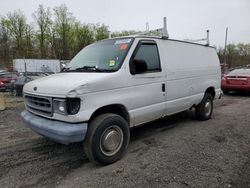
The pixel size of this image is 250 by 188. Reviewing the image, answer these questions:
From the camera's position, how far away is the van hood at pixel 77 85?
11.3ft

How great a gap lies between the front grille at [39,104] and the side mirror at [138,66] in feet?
4.92

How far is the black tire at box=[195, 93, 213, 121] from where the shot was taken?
659 cm

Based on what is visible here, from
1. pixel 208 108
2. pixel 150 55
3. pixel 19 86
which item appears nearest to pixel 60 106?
pixel 150 55

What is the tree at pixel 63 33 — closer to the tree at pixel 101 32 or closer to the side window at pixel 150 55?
the tree at pixel 101 32

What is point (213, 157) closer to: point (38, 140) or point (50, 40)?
point (38, 140)

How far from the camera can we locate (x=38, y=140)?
5.24 m

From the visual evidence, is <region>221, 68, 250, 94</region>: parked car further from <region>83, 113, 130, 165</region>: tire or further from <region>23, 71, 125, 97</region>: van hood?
<region>23, 71, 125, 97</region>: van hood

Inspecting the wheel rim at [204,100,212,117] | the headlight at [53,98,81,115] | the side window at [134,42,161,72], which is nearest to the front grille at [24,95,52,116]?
the headlight at [53,98,81,115]

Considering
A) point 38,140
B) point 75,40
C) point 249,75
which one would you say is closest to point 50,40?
point 75,40

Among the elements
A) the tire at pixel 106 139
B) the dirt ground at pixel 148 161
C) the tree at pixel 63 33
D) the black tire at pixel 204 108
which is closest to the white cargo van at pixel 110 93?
the tire at pixel 106 139

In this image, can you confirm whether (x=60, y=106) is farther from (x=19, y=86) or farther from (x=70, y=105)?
(x=19, y=86)

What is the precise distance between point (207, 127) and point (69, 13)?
47.2 metres

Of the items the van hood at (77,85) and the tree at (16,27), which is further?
the tree at (16,27)

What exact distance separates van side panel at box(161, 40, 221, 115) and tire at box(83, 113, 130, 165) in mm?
1486
